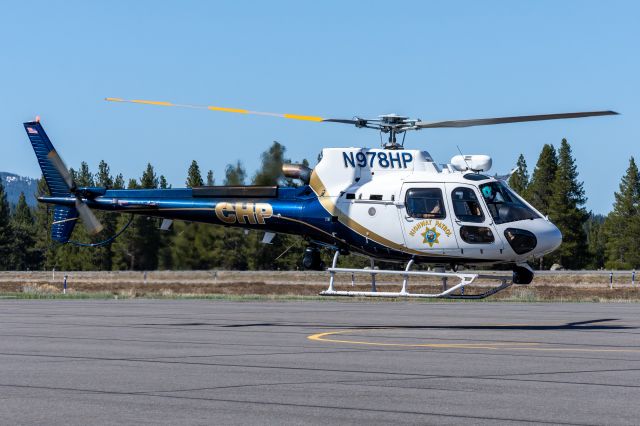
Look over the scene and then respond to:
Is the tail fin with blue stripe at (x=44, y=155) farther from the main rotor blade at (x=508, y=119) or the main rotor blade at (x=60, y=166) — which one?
the main rotor blade at (x=508, y=119)

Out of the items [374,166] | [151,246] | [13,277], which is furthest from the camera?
[13,277]

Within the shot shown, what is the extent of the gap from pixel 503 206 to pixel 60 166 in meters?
13.0

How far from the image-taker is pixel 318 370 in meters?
15.3

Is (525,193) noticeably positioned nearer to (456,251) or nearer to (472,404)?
(456,251)

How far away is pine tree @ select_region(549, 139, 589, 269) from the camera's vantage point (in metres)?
101

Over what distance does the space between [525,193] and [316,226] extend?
267ft

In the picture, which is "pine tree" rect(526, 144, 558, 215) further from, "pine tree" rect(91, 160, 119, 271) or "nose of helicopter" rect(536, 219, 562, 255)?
"nose of helicopter" rect(536, 219, 562, 255)

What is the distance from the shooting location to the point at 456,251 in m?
24.9

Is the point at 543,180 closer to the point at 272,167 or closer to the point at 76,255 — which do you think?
the point at 76,255

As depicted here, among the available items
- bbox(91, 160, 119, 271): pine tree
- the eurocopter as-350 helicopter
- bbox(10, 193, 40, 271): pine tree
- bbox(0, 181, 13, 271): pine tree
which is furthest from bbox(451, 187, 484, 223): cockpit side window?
bbox(10, 193, 40, 271): pine tree

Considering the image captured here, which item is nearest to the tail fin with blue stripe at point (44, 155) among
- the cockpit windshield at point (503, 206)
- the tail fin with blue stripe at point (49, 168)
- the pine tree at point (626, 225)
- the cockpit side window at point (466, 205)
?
the tail fin with blue stripe at point (49, 168)

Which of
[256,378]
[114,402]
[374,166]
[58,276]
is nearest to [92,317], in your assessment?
[374,166]

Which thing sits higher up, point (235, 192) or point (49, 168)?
point (49, 168)

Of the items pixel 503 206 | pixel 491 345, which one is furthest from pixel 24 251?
pixel 491 345
